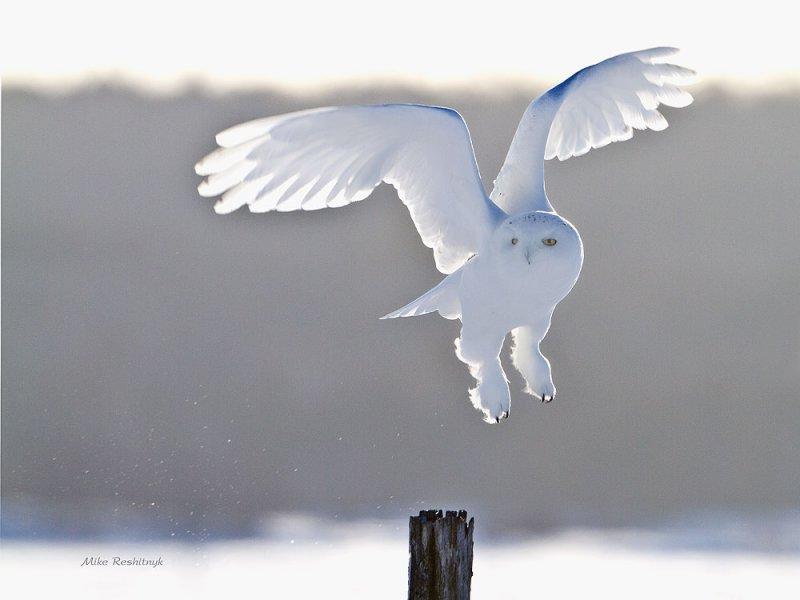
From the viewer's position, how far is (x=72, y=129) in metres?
20.7

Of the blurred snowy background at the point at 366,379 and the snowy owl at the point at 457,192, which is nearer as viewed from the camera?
the snowy owl at the point at 457,192

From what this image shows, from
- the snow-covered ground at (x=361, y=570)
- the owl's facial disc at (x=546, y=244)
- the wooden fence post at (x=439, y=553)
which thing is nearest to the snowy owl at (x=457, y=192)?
the owl's facial disc at (x=546, y=244)

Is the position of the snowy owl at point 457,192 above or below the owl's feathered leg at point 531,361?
above

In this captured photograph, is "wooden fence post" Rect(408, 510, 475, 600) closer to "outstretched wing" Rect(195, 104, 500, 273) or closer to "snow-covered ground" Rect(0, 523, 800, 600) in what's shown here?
"outstretched wing" Rect(195, 104, 500, 273)

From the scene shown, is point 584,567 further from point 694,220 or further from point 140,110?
point 140,110

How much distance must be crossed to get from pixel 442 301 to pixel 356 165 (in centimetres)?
76

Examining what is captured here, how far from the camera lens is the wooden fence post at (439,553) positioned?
688cm

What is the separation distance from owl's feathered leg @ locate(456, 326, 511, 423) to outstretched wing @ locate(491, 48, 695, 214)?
0.64m

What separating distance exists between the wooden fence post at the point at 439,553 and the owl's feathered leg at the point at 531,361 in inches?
33.3

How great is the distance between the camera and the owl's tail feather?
291 inches

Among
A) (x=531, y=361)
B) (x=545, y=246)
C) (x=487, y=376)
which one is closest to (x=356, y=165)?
(x=545, y=246)

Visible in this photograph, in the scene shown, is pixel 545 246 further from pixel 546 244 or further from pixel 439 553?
pixel 439 553

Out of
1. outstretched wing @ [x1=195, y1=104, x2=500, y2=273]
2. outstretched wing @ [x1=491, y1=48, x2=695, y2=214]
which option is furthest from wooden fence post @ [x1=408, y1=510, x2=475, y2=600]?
outstretched wing @ [x1=491, y1=48, x2=695, y2=214]

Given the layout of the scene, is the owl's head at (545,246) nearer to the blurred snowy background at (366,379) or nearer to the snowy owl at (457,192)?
the snowy owl at (457,192)
